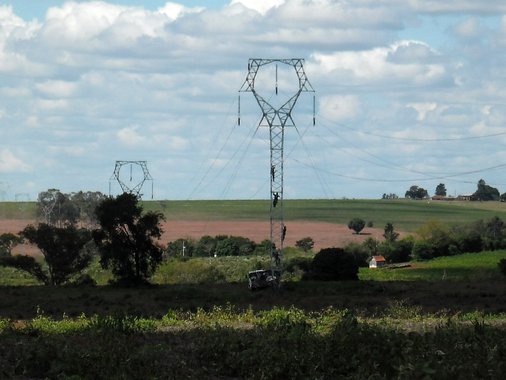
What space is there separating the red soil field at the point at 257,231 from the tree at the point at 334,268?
170ft

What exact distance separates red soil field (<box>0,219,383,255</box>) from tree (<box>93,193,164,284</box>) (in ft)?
169

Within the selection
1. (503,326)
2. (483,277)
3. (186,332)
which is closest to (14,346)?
(186,332)

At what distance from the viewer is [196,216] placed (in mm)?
186250

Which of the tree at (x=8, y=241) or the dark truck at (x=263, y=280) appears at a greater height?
the tree at (x=8, y=241)

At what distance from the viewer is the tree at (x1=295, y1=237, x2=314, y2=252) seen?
467ft

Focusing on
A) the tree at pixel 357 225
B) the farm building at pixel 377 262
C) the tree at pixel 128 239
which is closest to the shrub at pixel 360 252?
the farm building at pixel 377 262

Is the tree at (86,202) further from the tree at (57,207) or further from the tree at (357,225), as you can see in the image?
the tree at (357,225)

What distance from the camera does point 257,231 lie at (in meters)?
156

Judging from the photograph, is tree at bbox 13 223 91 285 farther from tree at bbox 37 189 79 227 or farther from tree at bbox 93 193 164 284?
tree at bbox 37 189 79 227

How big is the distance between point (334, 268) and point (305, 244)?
60.9m

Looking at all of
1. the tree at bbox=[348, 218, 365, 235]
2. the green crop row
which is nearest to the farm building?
the tree at bbox=[348, 218, 365, 235]

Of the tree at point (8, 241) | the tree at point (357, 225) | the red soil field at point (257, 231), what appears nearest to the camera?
the tree at point (8, 241)

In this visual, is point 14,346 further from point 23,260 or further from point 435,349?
point 23,260

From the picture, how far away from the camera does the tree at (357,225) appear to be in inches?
6634
